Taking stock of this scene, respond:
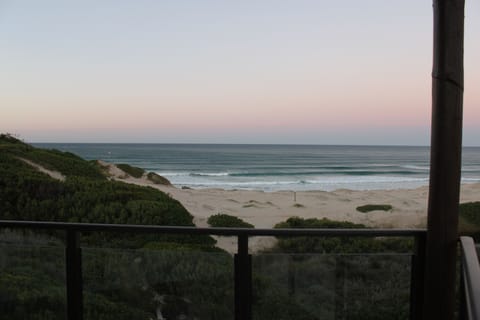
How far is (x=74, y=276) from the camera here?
207cm

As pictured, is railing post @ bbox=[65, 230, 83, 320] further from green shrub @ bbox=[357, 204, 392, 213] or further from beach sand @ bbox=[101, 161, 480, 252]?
green shrub @ bbox=[357, 204, 392, 213]

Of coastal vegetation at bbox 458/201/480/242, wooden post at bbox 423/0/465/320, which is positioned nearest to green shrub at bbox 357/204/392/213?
coastal vegetation at bbox 458/201/480/242

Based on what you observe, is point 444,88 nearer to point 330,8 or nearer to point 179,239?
point 179,239

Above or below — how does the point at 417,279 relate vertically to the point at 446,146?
below

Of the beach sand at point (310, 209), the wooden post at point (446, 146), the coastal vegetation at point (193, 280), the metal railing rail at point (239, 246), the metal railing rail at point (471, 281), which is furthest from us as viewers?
the beach sand at point (310, 209)

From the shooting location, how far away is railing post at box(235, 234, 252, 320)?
6.31 feet

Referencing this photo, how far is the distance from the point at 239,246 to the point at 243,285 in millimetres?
220

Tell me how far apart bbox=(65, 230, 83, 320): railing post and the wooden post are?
183 cm

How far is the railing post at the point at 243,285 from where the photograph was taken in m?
1.92

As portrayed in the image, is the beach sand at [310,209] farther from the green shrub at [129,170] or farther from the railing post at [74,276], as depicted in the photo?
the railing post at [74,276]

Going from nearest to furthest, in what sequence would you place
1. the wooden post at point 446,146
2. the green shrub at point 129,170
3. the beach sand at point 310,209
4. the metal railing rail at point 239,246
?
the wooden post at point 446,146 → the metal railing rail at point 239,246 → the beach sand at point 310,209 → the green shrub at point 129,170

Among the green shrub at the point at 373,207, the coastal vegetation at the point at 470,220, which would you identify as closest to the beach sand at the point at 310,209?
the green shrub at the point at 373,207

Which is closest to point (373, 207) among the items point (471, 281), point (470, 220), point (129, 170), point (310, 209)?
point (310, 209)

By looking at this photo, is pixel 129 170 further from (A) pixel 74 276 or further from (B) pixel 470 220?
(A) pixel 74 276
